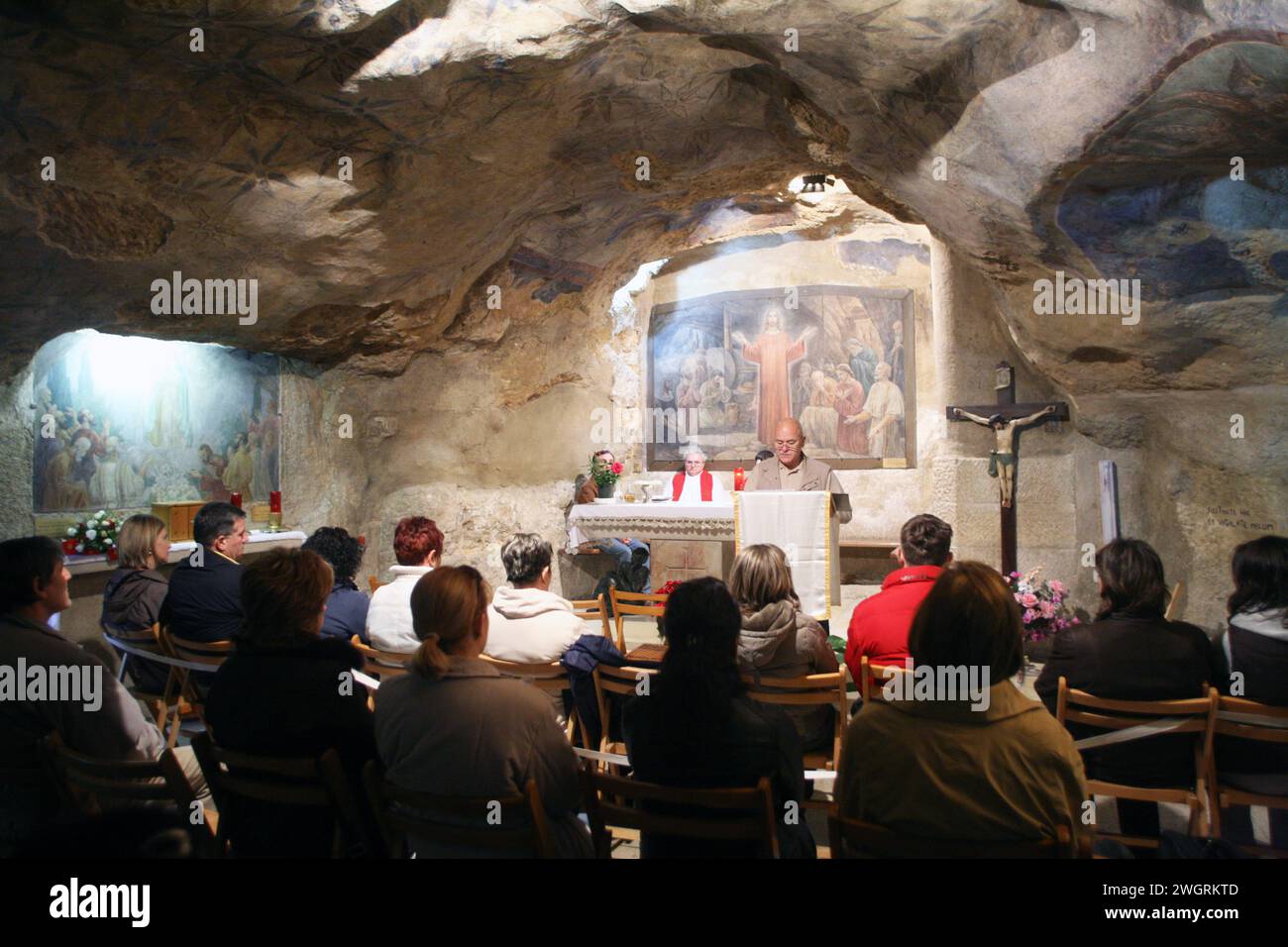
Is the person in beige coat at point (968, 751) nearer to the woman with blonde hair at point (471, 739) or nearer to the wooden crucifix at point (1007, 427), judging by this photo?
the woman with blonde hair at point (471, 739)

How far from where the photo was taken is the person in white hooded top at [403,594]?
3865 mm

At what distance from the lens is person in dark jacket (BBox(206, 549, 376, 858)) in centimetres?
251

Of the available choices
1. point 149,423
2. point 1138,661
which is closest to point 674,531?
point 149,423

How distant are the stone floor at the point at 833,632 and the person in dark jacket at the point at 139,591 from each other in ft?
8.49

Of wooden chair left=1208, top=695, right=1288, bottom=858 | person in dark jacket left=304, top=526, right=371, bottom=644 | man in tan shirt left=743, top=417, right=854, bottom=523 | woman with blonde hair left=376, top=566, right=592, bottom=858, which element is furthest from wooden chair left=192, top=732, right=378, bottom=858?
man in tan shirt left=743, top=417, right=854, bottom=523

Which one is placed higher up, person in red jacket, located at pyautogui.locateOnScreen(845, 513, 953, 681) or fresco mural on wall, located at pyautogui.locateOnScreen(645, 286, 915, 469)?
fresco mural on wall, located at pyautogui.locateOnScreen(645, 286, 915, 469)

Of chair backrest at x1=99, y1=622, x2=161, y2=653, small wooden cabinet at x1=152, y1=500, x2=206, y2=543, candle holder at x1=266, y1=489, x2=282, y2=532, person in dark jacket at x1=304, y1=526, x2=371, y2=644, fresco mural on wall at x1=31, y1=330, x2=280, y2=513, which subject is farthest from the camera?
candle holder at x1=266, y1=489, x2=282, y2=532

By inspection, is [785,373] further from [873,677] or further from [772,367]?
[873,677]

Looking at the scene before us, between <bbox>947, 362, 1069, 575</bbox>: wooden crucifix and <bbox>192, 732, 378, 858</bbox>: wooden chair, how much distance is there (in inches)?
306

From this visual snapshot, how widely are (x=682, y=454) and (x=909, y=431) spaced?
299 cm

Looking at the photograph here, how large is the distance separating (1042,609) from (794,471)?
81.9 inches

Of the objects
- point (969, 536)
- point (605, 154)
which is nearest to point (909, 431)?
point (969, 536)

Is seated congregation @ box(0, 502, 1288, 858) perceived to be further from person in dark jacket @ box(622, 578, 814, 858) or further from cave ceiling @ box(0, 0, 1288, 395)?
cave ceiling @ box(0, 0, 1288, 395)

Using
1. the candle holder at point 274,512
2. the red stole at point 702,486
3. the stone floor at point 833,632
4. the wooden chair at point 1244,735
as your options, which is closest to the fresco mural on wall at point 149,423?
the candle holder at point 274,512
